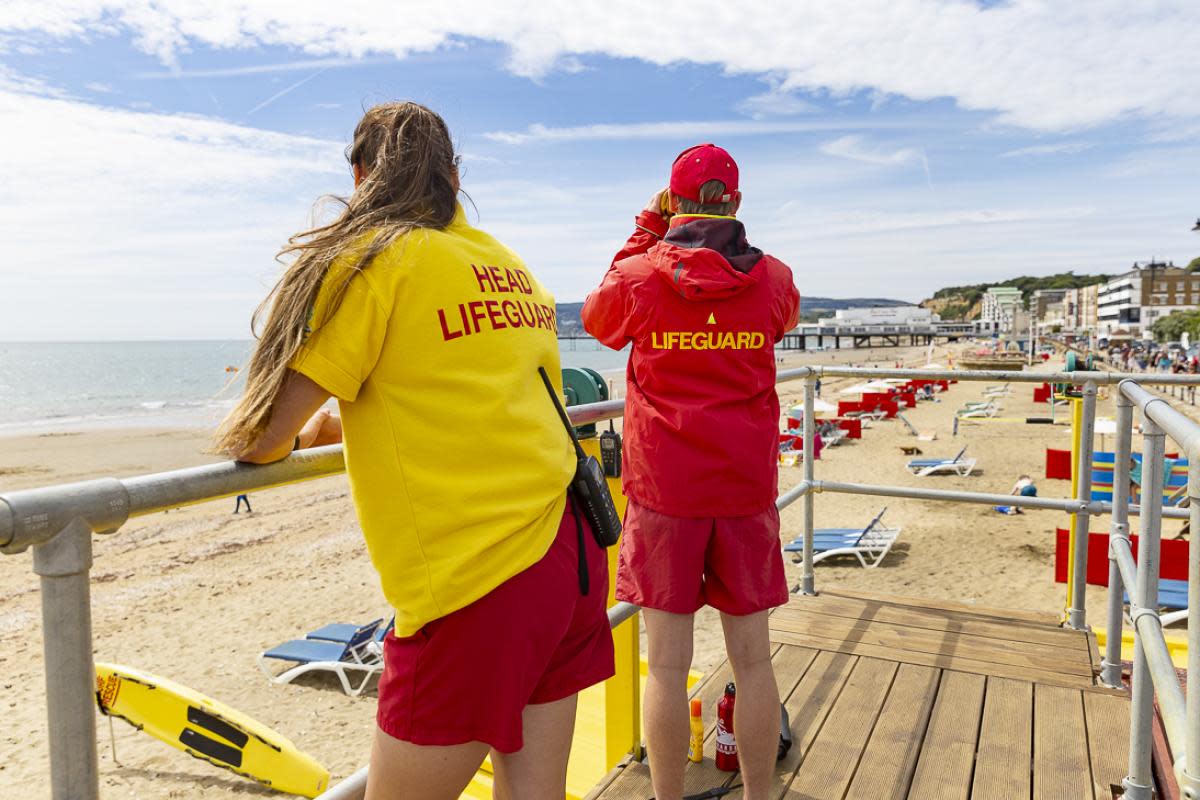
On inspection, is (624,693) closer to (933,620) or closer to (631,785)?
(631,785)

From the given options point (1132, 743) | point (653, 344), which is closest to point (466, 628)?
point (653, 344)

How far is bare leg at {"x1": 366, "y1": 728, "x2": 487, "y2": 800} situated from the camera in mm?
1261

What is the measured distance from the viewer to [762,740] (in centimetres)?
222

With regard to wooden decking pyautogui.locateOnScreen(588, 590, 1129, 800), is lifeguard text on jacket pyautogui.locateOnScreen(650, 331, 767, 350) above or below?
above

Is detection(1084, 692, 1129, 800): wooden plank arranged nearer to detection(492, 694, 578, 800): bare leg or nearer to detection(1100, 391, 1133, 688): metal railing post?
detection(1100, 391, 1133, 688): metal railing post

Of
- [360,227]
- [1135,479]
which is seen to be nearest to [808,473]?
[360,227]

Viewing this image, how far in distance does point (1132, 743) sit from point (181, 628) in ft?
33.8

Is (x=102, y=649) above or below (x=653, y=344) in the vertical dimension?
below

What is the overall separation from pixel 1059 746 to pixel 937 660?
692 millimetres

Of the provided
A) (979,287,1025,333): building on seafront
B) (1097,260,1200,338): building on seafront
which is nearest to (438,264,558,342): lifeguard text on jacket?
(1097,260,1200,338): building on seafront

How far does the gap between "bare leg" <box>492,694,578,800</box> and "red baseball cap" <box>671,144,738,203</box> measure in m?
1.30

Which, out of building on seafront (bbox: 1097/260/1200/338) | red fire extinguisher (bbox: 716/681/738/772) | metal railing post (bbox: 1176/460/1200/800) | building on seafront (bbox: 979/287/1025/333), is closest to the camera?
metal railing post (bbox: 1176/460/1200/800)

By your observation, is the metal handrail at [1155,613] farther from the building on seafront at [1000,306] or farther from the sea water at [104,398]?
the building on seafront at [1000,306]

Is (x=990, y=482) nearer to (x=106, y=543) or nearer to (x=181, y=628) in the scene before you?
(x=181, y=628)
